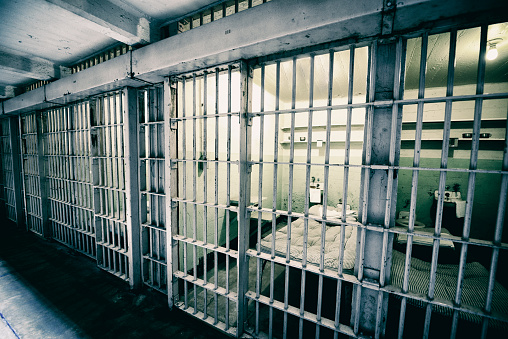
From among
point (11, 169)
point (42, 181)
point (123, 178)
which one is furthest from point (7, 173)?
point (123, 178)

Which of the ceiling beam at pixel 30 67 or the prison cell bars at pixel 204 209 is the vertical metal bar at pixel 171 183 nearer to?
the prison cell bars at pixel 204 209

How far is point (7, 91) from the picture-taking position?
4973 millimetres

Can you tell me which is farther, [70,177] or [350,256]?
[70,177]

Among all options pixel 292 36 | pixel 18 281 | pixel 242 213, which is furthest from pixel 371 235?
pixel 18 281

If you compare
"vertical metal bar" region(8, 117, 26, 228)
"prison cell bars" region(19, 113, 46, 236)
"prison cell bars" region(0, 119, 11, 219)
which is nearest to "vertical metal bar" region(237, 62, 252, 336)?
"prison cell bars" region(19, 113, 46, 236)

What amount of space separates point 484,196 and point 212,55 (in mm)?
6966

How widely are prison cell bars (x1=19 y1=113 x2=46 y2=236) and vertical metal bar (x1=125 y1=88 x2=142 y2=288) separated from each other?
385 centimetres

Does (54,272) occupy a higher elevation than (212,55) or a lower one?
lower

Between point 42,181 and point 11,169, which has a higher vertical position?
point 11,169

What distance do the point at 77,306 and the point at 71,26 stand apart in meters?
4.04

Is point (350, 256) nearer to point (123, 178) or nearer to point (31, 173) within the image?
point (123, 178)

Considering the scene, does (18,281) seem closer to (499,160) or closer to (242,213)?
(242,213)

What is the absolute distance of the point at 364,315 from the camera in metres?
1.94

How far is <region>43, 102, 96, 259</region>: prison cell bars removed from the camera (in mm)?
4219
